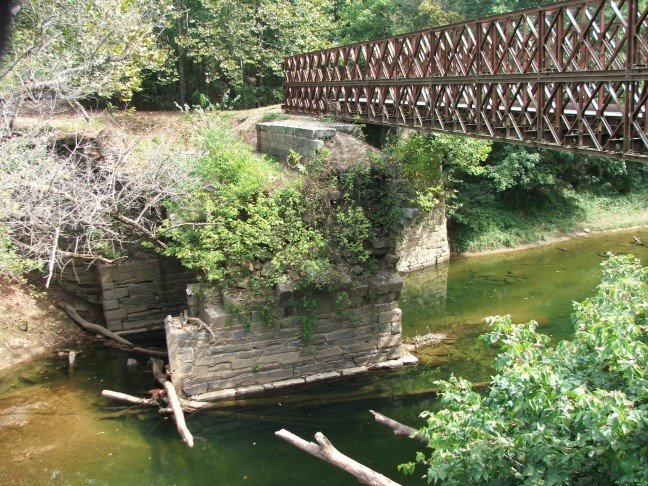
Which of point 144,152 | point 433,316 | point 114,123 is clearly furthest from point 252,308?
point 114,123

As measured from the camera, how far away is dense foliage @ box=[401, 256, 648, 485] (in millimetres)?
4492

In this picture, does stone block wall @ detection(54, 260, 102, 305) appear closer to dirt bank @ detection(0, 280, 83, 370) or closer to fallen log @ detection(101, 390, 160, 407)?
dirt bank @ detection(0, 280, 83, 370)

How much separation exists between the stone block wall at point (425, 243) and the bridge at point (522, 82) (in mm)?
4606

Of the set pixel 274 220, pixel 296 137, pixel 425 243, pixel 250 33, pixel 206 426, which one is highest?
pixel 250 33

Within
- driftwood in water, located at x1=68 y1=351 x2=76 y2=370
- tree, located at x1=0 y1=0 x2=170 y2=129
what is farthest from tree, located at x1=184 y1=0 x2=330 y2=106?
driftwood in water, located at x1=68 y1=351 x2=76 y2=370

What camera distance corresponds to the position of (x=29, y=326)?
42.5ft

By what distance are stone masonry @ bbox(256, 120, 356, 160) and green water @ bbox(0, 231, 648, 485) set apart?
4.30m

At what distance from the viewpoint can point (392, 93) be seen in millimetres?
12859

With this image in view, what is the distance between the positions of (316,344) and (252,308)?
1335 mm

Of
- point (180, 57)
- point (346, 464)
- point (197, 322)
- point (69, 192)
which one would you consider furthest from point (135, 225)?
point (180, 57)

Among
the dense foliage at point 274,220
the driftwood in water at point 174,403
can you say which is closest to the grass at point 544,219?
the dense foliage at point 274,220

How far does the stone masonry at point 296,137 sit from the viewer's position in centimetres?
1276

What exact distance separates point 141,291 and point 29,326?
7.53 ft

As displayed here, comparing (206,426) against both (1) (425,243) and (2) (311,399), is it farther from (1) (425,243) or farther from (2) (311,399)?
(1) (425,243)
